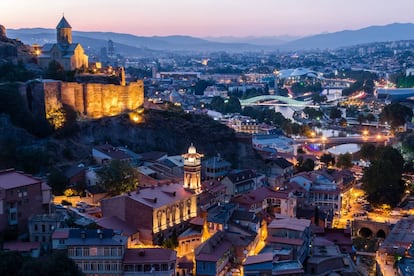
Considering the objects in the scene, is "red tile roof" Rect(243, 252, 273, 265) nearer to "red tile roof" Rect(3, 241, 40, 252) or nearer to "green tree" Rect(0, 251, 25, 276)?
"red tile roof" Rect(3, 241, 40, 252)

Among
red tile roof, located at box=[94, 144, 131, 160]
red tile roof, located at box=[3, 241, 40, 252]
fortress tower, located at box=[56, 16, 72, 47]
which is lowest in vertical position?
red tile roof, located at box=[3, 241, 40, 252]

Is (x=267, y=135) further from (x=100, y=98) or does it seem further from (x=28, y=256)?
(x=28, y=256)

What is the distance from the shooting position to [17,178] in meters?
15.6

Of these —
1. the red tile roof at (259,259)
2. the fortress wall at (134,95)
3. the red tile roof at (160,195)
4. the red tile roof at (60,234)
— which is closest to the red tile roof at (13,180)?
the red tile roof at (60,234)

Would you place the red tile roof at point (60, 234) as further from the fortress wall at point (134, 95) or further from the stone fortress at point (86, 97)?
the fortress wall at point (134, 95)

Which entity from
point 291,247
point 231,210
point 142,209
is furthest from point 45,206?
point 291,247

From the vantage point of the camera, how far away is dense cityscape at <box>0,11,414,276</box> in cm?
1439

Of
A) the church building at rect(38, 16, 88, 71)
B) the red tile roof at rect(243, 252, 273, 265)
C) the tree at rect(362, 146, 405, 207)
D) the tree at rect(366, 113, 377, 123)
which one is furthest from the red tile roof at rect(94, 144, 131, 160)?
the tree at rect(366, 113, 377, 123)

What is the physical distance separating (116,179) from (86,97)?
827 cm

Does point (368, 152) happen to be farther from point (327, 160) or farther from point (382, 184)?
point (382, 184)

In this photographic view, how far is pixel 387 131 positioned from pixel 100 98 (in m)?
26.0

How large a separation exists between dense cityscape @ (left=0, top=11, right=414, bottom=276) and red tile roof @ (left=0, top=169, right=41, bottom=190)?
0.20ft

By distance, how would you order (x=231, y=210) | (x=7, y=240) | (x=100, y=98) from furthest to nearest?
(x=100, y=98) → (x=231, y=210) → (x=7, y=240)

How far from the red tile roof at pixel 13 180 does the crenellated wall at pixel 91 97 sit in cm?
904
